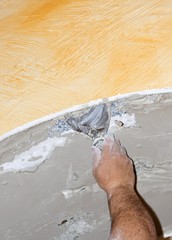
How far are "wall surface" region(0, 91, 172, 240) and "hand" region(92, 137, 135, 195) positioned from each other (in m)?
0.03

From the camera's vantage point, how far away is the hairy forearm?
1.37m

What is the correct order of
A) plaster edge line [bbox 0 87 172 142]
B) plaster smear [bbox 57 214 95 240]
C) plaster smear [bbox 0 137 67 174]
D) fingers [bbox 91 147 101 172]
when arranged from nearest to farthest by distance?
plaster edge line [bbox 0 87 172 142] → plaster smear [bbox 0 137 67 174] → fingers [bbox 91 147 101 172] → plaster smear [bbox 57 214 95 240]

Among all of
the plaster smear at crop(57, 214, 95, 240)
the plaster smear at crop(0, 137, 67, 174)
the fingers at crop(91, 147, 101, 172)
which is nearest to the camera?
the plaster smear at crop(0, 137, 67, 174)

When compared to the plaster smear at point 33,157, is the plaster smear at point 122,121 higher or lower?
higher

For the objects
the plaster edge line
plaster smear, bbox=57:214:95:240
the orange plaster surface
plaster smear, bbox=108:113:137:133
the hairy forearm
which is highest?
the orange plaster surface

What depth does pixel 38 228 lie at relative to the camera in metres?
1.77

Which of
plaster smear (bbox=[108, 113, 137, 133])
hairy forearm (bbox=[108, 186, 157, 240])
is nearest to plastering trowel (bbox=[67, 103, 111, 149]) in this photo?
plaster smear (bbox=[108, 113, 137, 133])

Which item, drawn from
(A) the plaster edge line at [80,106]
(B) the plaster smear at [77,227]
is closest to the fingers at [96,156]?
(A) the plaster edge line at [80,106]

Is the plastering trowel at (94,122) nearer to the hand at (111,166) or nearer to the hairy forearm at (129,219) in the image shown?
the hand at (111,166)

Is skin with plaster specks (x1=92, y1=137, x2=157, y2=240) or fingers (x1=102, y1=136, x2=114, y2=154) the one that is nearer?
skin with plaster specks (x1=92, y1=137, x2=157, y2=240)

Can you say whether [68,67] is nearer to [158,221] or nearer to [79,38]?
[79,38]

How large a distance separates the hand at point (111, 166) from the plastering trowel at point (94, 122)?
8cm

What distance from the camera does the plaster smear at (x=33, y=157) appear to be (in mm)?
1416

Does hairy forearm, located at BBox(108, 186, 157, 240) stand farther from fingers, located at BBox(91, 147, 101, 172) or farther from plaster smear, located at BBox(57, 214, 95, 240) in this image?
plaster smear, located at BBox(57, 214, 95, 240)
